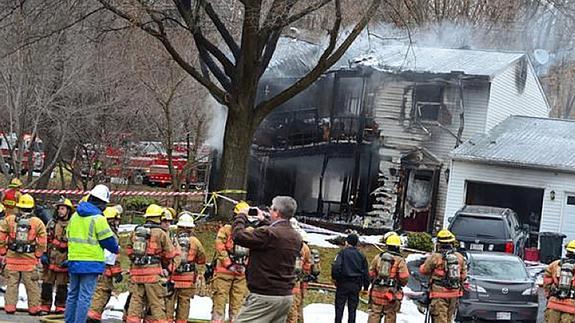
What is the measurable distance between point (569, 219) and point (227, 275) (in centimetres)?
1748

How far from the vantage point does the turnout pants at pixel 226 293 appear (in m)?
12.9

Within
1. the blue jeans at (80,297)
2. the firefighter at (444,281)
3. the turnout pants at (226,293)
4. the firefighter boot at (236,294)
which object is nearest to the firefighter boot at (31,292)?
the blue jeans at (80,297)

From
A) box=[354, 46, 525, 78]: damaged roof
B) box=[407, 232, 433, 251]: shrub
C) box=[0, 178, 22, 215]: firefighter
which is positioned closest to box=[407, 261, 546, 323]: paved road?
box=[407, 232, 433, 251]: shrub

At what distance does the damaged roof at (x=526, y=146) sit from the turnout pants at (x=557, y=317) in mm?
15057

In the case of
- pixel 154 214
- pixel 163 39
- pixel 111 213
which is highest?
pixel 163 39

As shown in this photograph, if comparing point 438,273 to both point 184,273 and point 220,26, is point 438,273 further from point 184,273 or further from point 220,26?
point 220,26

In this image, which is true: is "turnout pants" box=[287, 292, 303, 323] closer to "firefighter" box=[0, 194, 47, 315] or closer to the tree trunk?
"firefighter" box=[0, 194, 47, 315]

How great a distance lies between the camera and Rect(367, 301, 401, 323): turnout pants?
43.3ft

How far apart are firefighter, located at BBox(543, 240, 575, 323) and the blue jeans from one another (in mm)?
6150

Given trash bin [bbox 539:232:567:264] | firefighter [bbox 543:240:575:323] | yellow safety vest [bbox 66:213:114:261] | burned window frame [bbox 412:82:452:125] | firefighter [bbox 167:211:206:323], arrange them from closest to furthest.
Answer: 1. yellow safety vest [bbox 66:213:114:261]
2. firefighter [bbox 167:211:206:323]
3. firefighter [bbox 543:240:575:323]
4. trash bin [bbox 539:232:567:264]
5. burned window frame [bbox 412:82:452:125]

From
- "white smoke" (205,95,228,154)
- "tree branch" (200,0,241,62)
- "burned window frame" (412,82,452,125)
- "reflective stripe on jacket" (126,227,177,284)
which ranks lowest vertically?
"reflective stripe on jacket" (126,227,177,284)

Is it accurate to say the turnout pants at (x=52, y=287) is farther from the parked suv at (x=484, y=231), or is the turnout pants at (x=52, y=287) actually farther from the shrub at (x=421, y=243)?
the shrub at (x=421, y=243)

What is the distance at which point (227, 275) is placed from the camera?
42.3ft

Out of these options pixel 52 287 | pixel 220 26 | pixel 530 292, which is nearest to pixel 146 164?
pixel 220 26
